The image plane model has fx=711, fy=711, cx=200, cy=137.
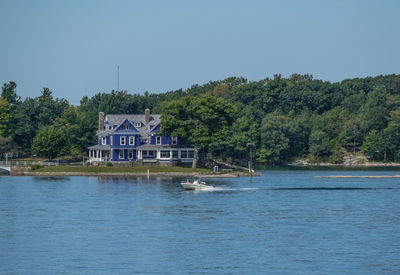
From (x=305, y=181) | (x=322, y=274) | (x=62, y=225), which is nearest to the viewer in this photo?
(x=322, y=274)

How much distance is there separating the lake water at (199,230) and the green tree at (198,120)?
34870 mm

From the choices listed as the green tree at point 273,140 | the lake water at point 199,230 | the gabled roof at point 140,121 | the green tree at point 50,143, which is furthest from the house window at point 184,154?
the lake water at point 199,230

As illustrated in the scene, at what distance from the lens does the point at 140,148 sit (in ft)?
495

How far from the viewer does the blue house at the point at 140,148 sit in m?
151

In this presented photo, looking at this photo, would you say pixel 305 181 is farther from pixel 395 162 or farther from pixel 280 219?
pixel 395 162

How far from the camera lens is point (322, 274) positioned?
4516 cm

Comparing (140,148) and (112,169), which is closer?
(112,169)

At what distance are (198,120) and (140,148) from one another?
14447 mm

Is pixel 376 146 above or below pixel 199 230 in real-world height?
above

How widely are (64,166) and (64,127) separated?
4082 centimetres

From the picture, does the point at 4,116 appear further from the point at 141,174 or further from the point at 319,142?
the point at 319,142

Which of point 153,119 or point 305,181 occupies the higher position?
point 153,119

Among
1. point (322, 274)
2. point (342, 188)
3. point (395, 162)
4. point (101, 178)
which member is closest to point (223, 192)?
point (342, 188)

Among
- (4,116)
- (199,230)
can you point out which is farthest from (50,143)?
(199,230)
